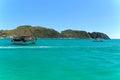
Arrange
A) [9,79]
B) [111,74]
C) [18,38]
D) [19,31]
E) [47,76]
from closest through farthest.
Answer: [9,79], [47,76], [111,74], [18,38], [19,31]

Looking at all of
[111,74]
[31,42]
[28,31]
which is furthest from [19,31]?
[111,74]

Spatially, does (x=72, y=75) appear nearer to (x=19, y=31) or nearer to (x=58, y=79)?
(x=58, y=79)

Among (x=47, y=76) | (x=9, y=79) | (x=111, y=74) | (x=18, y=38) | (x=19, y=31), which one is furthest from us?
(x=19, y=31)

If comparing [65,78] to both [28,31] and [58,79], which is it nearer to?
[58,79]

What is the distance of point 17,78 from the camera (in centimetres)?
1816

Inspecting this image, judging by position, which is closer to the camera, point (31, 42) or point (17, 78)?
point (17, 78)

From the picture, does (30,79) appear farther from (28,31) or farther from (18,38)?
(28,31)

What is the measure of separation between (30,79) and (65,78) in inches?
86.2

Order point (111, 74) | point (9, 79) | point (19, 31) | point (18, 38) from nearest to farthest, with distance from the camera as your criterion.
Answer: point (9, 79), point (111, 74), point (18, 38), point (19, 31)

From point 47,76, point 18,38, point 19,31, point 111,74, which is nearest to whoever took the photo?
point 47,76

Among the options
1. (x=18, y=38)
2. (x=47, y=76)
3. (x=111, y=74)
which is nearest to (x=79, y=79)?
(x=47, y=76)

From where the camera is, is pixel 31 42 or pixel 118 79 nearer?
pixel 118 79

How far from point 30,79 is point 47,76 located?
60.4 inches

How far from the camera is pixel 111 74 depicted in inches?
835
